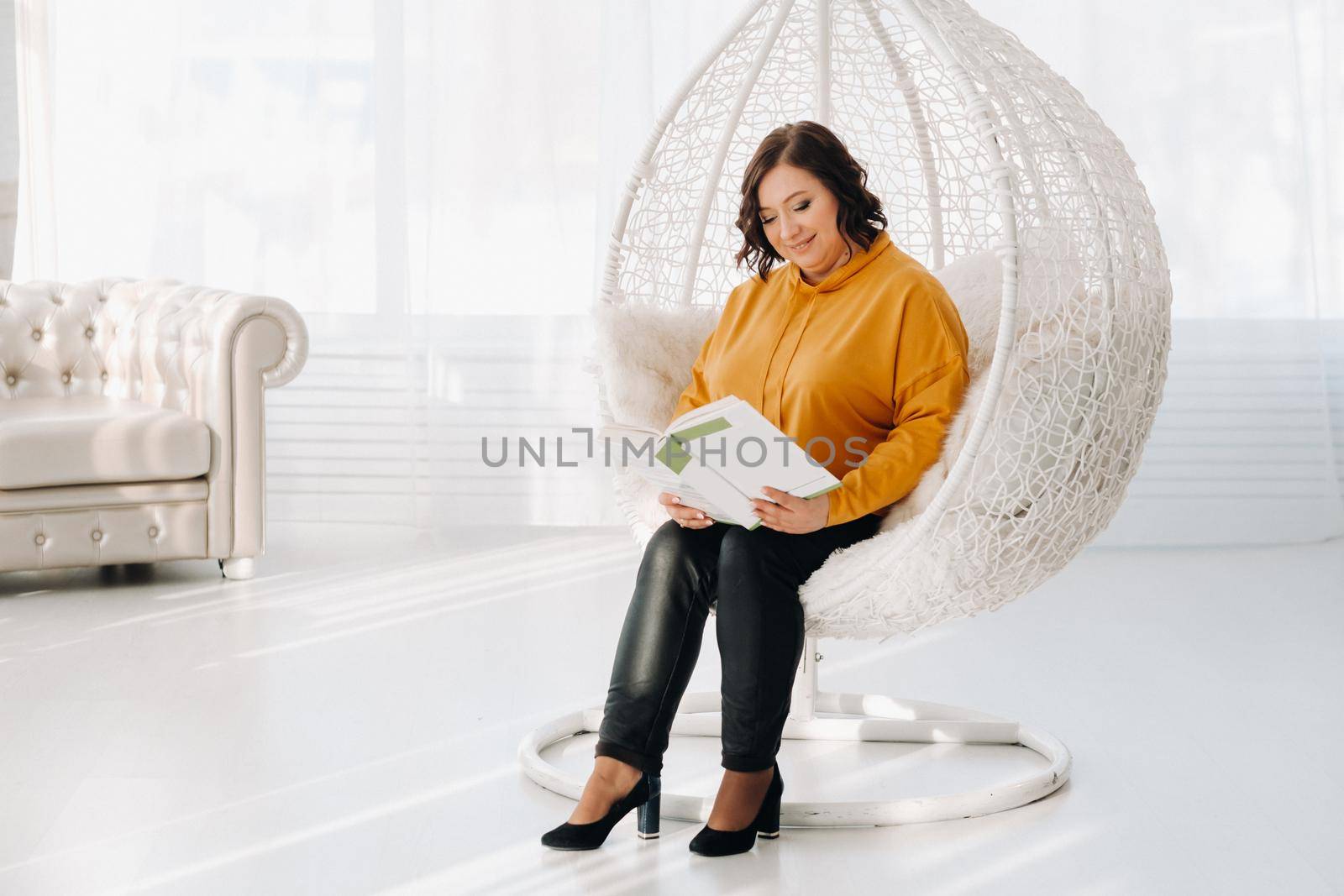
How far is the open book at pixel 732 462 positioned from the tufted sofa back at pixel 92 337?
2.05m

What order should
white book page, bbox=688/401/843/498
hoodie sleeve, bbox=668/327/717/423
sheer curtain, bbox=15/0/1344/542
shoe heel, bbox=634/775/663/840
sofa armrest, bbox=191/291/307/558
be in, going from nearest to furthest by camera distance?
white book page, bbox=688/401/843/498 → shoe heel, bbox=634/775/663/840 → hoodie sleeve, bbox=668/327/717/423 → sofa armrest, bbox=191/291/307/558 → sheer curtain, bbox=15/0/1344/542

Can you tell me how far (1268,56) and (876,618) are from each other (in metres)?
2.84

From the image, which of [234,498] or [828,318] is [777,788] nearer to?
[828,318]

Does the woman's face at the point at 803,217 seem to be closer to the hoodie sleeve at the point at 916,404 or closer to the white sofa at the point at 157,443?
the hoodie sleeve at the point at 916,404

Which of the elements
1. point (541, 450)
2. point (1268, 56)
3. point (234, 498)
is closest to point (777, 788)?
point (234, 498)

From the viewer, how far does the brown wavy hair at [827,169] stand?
6.93 ft

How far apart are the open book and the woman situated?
3 cm

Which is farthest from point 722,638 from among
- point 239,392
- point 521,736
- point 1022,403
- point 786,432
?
point 239,392

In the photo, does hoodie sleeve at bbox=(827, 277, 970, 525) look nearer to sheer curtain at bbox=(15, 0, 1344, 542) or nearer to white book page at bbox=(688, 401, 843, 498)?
white book page at bbox=(688, 401, 843, 498)

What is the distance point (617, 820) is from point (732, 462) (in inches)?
19.5

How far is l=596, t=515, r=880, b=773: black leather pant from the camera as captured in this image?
1872 mm

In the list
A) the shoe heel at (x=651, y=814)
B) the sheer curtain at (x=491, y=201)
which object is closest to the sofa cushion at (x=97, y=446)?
the sheer curtain at (x=491, y=201)

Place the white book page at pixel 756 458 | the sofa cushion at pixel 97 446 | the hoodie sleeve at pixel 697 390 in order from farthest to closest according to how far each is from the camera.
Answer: the sofa cushion at pixel 97 446 → the hoodie sleeve at pixel 697 390 → the white book page at pixel 756 458

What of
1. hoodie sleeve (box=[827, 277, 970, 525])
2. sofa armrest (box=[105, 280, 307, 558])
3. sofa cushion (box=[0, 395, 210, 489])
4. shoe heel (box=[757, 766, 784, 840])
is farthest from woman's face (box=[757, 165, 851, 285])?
sofa cushion (box=[0, 395, 210, 489])
